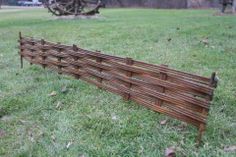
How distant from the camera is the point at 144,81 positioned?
4.85m

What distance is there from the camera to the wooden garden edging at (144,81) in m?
4.09

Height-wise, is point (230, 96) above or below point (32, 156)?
above

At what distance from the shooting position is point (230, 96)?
5.47m

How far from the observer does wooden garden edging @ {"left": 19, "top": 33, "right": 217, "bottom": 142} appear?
409cm

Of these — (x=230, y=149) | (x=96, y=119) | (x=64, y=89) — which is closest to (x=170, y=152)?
(x=230, y=149)

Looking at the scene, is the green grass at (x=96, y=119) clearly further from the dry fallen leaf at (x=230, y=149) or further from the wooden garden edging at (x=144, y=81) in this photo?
the wooden garden edging at (x=144, y=81)

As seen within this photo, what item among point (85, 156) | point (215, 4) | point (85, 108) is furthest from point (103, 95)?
point (215, 4)

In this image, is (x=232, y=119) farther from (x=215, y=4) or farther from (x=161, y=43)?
(x=215, y=4)

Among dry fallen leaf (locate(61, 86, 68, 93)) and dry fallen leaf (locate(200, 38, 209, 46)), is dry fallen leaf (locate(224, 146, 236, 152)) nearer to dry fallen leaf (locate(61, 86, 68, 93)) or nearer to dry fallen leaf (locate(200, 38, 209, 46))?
dry fallen leaf (locate(61, 86, 68, 93))

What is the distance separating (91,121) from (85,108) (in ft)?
1.63

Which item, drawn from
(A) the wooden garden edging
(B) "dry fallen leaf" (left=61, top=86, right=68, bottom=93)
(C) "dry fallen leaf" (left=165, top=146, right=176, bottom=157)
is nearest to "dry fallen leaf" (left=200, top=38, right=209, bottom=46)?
(A) the wooden garden edging

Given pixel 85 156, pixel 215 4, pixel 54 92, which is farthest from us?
pixel 215 4

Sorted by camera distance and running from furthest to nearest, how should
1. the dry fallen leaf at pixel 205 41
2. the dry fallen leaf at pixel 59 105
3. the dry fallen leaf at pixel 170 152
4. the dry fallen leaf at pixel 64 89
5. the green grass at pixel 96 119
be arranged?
the dry fallen leaf at pixel 205 41 → the dry fallen leaf at pixel 64 89 → the dry fallen leaf at pixel 59 105 → the green grass at pixel 96 119 → the dry fallen leaf at pixel 170 152

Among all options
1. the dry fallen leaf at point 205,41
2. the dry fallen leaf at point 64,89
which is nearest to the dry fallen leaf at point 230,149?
the dry fallen leaf at point 64,89
